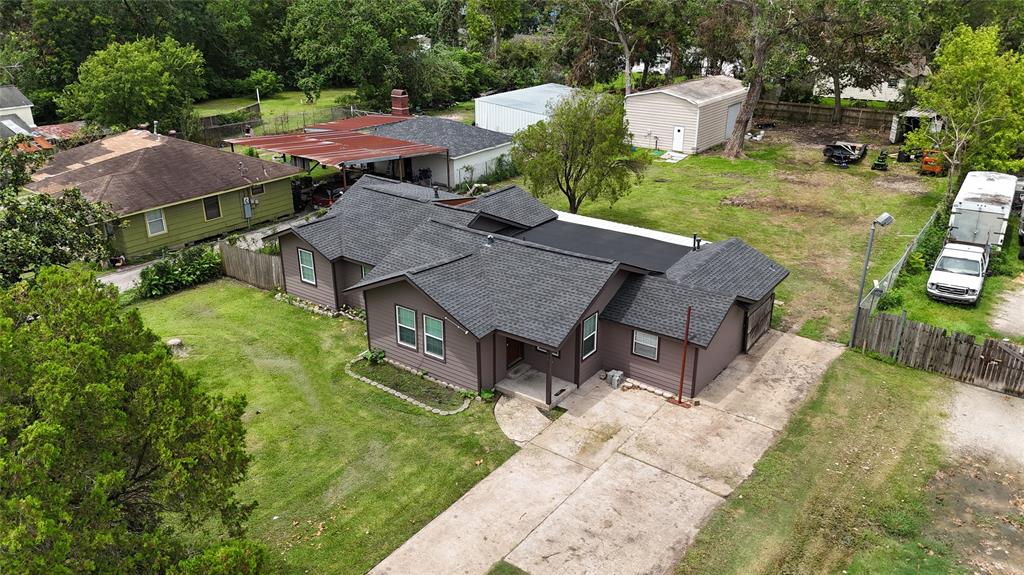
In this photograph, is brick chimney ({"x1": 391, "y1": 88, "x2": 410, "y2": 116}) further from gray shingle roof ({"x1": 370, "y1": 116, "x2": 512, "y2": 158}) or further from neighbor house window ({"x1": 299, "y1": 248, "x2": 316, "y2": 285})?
neighbor house window ({"x1": 299, "y1": 248, "x2": 316, "y2": 285})

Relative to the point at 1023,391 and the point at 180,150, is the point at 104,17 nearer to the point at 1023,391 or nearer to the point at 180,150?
the point at 180,150

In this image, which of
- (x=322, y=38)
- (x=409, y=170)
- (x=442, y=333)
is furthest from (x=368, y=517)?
(x=322, y=38)

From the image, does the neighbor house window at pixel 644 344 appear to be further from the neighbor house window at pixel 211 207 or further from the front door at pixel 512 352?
the neighbor house window at pixel 211 207

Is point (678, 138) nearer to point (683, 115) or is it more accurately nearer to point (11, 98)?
point (683, 115)

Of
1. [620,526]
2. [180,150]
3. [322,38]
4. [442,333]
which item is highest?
[322,38]

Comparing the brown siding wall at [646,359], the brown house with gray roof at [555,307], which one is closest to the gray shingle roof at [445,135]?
the brown house with gray roof at [555,307]

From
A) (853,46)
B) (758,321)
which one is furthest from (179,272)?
(853,46)

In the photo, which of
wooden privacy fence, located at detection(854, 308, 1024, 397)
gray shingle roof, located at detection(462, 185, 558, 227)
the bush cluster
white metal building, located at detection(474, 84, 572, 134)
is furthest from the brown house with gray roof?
white metal building, located at detection(474, 84, 572, 134)
